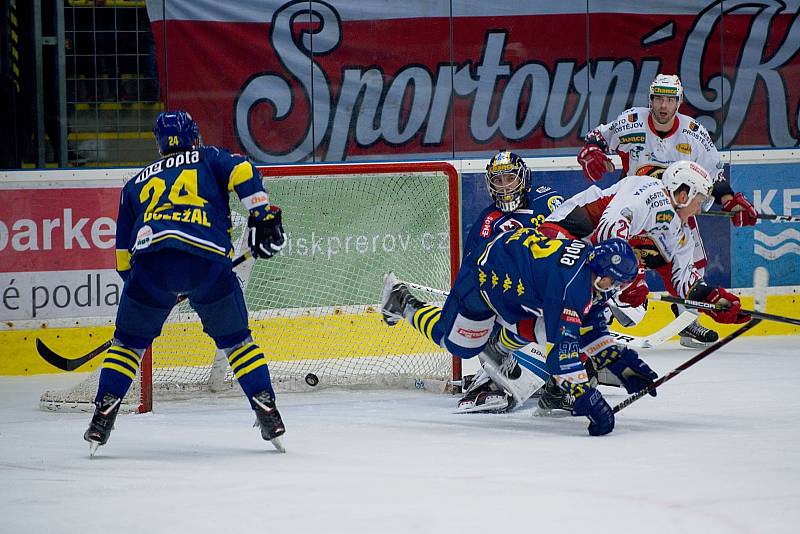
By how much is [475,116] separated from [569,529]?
13.9 feet

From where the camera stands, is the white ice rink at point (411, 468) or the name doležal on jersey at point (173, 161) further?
the name doležal on jersey at point (173, 161)

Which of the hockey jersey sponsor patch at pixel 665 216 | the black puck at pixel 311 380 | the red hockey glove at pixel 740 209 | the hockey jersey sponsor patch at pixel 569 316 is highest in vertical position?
the hockey jersey sponsor patch at pixel 665 216

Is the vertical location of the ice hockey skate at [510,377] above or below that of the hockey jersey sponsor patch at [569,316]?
below

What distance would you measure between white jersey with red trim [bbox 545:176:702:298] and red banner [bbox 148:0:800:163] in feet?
5.39

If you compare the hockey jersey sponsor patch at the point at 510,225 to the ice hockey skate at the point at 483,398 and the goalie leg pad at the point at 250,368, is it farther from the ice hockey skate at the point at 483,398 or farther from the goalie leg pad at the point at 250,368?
the goalie leg pad at the point at 250,368

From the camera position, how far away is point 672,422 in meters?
4.55

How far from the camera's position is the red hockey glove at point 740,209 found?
6.03 m

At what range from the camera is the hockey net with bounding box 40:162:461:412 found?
5605mm

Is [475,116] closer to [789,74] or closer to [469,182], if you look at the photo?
[469,182]

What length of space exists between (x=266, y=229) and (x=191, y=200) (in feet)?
0.80

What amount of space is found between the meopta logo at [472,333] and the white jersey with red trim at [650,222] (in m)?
0.54

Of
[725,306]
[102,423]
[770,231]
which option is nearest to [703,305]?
[725,306]

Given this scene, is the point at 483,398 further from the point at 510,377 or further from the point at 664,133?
the point at 664,133

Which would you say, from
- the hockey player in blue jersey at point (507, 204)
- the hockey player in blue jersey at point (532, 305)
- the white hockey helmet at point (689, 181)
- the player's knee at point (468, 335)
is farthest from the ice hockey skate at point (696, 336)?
the player's knee at point (468, 335)
